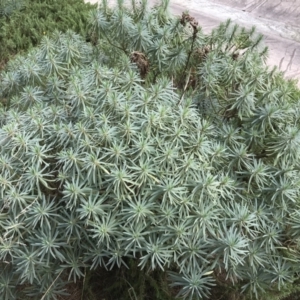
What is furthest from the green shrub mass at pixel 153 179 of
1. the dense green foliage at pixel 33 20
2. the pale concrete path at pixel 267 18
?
the pale concrete path at pixel 267 18

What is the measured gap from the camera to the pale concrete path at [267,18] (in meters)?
3.92

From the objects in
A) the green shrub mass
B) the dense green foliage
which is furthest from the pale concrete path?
the green shrub mass

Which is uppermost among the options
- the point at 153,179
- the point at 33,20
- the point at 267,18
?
the point at 153,179

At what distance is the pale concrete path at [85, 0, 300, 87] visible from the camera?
3.92 m

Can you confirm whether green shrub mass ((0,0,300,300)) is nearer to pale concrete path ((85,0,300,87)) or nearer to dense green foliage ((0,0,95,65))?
dense green foliage ((0,0,95,65))

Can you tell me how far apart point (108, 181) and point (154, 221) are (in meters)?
0.24

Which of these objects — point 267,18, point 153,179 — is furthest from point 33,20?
point 153,179

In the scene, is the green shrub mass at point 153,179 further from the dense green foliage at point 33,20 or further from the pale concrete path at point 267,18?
the pale concrete path at point 267,18

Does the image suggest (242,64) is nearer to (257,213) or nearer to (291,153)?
(291,153)

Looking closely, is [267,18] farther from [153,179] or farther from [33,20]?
[153,179]

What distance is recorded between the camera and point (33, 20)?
13.1 feet

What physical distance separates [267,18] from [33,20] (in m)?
2.22

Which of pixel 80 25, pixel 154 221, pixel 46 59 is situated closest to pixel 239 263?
pixel 154 221

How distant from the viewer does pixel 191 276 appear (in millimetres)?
1794
